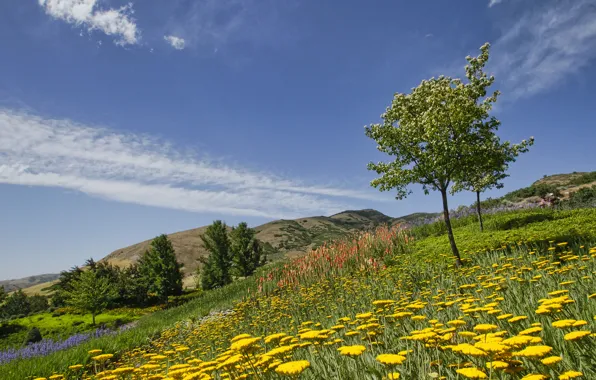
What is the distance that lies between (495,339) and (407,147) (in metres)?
10.1

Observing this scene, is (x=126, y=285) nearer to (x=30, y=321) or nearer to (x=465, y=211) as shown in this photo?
(x=30, y=321)

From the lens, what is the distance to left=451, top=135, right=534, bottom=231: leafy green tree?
11.3 metres

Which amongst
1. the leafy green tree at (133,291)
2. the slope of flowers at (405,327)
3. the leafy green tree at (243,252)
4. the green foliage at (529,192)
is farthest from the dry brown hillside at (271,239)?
the slope of flowers at (405,327)

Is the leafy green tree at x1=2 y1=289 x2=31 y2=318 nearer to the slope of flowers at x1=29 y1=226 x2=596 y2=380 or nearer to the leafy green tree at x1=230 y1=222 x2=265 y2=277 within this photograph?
the leafy green tree at x1=230 y1=222 x2=265 y2=277

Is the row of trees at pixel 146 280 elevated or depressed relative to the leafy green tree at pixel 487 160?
depressed

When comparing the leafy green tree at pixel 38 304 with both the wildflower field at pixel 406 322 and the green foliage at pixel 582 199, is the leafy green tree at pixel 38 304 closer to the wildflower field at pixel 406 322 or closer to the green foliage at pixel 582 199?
the wildflower field at pixel 406 322

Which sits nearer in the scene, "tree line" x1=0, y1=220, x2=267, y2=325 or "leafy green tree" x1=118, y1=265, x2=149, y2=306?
"tree line" x1=0, y1=220, x2=267, y2=325

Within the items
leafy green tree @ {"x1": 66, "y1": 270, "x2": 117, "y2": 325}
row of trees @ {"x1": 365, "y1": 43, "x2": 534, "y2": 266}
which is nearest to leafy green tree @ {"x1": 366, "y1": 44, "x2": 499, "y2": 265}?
row of trees @ {"x1": 365, "y1": 43, "x2": 534, "y2": 266}

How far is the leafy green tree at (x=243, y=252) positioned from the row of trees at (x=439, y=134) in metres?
26.5

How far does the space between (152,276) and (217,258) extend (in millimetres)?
7382

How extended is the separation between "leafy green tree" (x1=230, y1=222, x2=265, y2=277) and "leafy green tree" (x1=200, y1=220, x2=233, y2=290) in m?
0.94

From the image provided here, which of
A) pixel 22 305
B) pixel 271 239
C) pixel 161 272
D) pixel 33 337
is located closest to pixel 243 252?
pixel 161 272

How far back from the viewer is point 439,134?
1141 cm

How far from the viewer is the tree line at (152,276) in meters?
24.7
